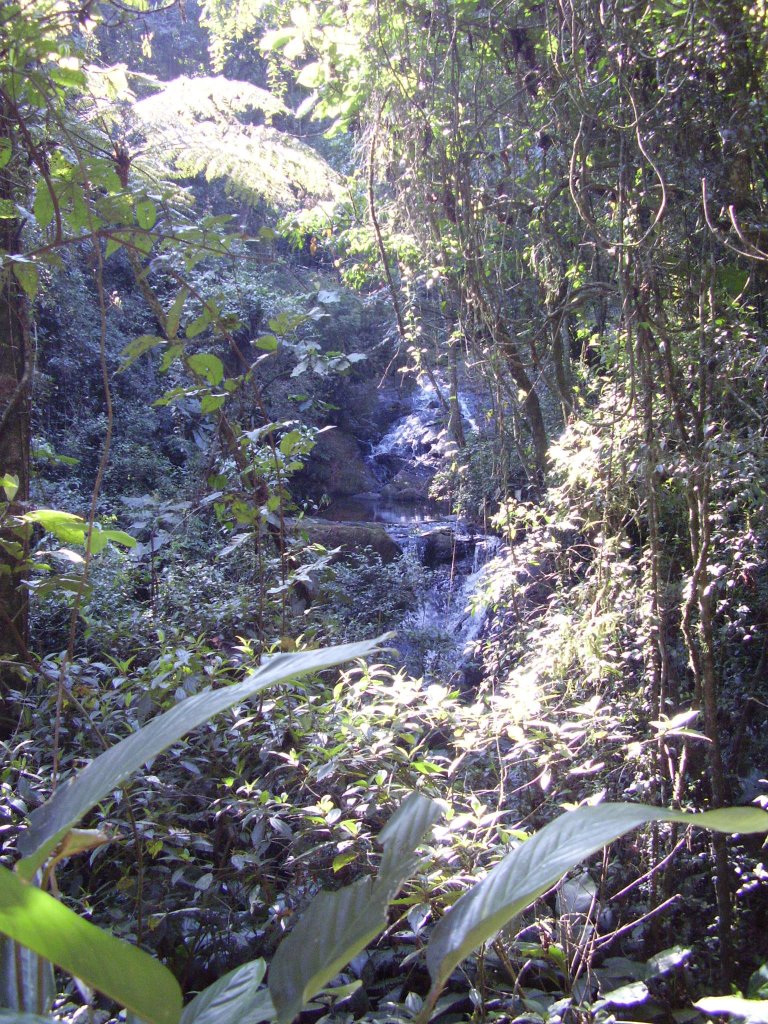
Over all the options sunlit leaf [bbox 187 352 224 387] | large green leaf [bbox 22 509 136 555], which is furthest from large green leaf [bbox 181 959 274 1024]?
sunlit leaf [bbox 187 352 224 387]

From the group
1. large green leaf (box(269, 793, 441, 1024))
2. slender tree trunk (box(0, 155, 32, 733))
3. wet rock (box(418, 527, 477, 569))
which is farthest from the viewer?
wet rock (box(418, 527, 477, 569))

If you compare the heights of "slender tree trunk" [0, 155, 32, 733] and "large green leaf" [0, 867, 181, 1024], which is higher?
"slender tree trunk" [0, 155, 32, 733]

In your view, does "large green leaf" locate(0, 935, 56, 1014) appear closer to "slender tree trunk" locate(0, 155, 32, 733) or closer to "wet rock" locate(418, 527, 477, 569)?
"slender tree trunk" locate(0, 155, 32, 733)

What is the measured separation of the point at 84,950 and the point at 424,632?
4528 mm

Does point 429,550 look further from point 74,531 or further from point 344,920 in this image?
point 344,920

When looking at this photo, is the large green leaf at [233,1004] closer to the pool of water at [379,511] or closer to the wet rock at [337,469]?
the pool of water at [379,511]

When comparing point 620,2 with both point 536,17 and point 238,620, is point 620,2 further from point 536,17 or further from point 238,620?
point 238,620

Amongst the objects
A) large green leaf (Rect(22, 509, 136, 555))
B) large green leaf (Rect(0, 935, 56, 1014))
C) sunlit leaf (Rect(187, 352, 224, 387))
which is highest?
sunlit leaf (Rect(187, 352, 224, 387))

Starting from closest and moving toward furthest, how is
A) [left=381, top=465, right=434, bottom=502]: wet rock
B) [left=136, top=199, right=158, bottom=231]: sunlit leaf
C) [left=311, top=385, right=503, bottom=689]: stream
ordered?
[left=136, top=199, right=158, bottom=231]: sunlit leaf < [left=311, top=385, right=503, bottom=689]: stream < [left=381, top=465, right=434, bottom=502]: wet rock

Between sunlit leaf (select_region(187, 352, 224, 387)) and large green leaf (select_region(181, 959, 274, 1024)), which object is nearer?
large green leaf (select_region(181, 959, 274, 1024))

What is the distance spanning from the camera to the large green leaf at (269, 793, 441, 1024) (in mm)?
525

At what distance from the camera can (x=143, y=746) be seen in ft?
1.63

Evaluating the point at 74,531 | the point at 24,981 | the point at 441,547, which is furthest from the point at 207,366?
the point at 441,547

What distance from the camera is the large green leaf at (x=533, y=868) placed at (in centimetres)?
44
